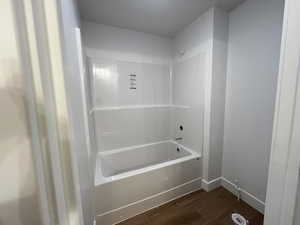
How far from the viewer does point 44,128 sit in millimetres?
284

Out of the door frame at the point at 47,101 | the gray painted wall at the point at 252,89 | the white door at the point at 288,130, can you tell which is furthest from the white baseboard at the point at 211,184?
the door frame at the point at 47,101

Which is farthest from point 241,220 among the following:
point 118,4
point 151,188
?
point 118,4

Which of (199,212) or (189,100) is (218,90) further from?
(199,212)

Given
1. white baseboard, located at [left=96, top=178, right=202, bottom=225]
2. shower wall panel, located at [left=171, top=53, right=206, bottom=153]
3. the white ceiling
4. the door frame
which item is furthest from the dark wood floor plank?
the white ceiling

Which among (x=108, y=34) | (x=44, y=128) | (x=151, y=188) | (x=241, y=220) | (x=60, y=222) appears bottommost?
(x=241, y=220)

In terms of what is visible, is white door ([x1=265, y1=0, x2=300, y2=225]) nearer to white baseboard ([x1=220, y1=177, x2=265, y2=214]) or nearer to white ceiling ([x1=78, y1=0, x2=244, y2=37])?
white baseboard ([x1=220, y1=177, x2=265, y2=214])

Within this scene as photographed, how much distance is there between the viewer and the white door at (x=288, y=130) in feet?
1.75

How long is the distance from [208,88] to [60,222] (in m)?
1.84

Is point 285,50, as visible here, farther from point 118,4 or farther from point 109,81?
point 109,81

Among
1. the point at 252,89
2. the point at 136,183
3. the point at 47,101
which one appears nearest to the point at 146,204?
the point at 136,183

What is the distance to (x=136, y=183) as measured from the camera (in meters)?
1.49

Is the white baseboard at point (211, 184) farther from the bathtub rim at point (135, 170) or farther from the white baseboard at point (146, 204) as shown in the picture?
the bathtub rim at point (135, 170)

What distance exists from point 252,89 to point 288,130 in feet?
3.96

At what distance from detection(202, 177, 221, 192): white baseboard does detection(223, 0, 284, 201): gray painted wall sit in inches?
7.3
